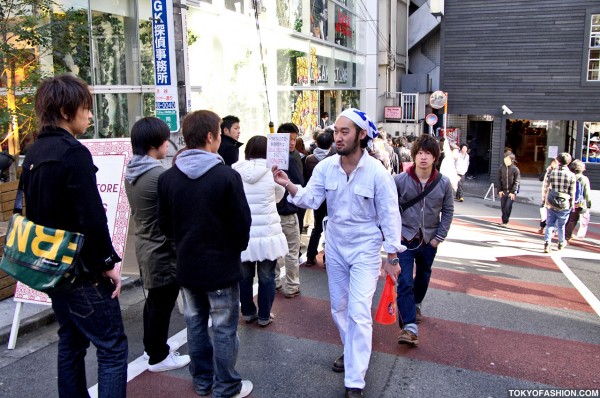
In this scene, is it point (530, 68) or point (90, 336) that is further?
point (530, 68)

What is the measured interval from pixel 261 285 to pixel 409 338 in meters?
1.41

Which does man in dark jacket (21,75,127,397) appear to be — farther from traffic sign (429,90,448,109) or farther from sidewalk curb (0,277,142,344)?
traffic sign (429,90,448,109)

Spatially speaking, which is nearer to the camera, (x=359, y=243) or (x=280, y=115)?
(x=359, y=243)

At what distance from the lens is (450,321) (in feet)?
17.7

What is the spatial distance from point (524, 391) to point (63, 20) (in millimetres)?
7053

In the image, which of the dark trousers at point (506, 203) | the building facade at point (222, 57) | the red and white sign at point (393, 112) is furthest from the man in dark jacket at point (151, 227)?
the red and white sign at point (393, 112)

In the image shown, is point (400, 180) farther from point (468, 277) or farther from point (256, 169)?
point (468, 277)

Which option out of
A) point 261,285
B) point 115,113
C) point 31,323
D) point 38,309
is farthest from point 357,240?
point 115,113

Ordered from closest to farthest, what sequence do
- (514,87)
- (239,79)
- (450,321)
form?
1. (450,321)
2. (239,79)
3. (514,87)

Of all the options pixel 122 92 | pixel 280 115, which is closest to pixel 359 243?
pixel 122 92

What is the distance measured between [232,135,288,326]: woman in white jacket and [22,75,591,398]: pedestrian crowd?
0.5 inches

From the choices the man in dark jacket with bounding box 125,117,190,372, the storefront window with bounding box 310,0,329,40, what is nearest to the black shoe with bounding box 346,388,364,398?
the man in dark jacket with bounding box 125,117,190,372

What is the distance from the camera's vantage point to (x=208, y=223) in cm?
337

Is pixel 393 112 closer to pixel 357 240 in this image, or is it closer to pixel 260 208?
pixel 260 208
